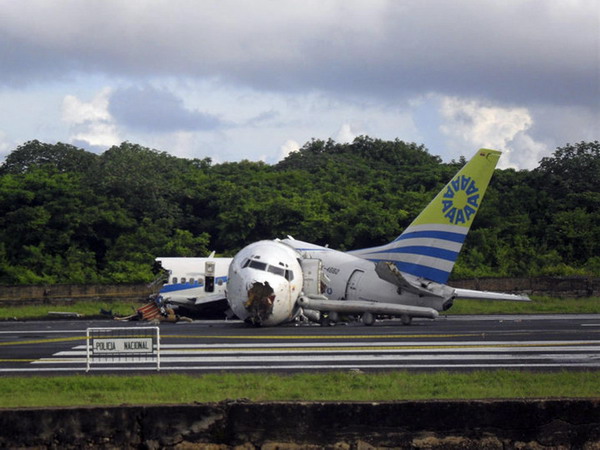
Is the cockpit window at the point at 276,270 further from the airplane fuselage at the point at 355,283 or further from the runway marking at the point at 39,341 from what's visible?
the runway marking at the point at 39,341

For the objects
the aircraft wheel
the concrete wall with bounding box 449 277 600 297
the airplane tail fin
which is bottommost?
the aircraft wheel

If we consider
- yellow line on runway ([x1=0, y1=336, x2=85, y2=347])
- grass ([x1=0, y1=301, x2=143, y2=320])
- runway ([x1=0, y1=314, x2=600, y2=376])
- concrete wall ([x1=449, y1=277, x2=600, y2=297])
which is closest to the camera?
runway ([x1=0, y1=314, x2=600, y2=376])

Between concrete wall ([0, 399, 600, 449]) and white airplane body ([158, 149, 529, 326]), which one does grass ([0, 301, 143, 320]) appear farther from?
concrete wall ([0, 399, 600, 449])

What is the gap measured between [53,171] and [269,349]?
145 feet

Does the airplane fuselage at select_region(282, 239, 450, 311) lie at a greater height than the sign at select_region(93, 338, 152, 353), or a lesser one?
greater

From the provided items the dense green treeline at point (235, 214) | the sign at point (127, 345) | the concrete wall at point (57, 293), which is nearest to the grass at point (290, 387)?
the sign at point (127, 345)

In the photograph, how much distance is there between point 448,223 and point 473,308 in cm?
897

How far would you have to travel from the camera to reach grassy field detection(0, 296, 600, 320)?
3678 cm

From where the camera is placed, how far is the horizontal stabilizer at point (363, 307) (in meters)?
29.0

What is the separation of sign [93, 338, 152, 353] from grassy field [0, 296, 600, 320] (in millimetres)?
20668

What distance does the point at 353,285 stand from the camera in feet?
107

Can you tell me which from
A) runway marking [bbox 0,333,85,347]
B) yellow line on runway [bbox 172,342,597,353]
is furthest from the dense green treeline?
yellow line on runway [bbox 172,342,597,353]

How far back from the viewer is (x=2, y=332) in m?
30.1

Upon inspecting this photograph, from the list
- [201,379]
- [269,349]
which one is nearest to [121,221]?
[269,349]
